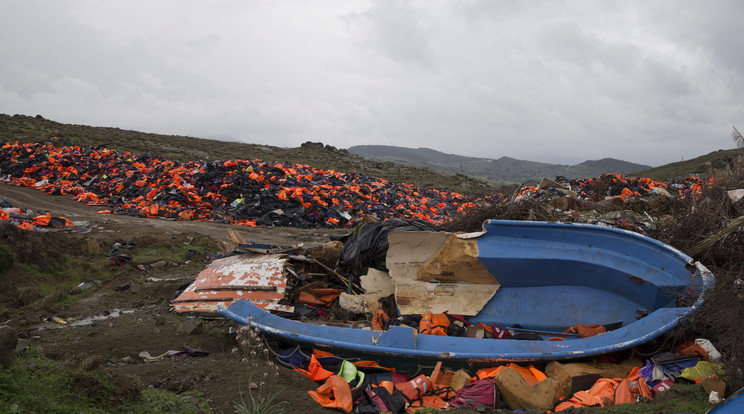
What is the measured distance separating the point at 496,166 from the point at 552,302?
96.9 metres

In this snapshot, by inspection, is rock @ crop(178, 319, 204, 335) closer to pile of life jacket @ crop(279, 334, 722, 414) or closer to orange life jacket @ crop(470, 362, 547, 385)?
pile of life jacket @ crop(279, 334, 722, 414)

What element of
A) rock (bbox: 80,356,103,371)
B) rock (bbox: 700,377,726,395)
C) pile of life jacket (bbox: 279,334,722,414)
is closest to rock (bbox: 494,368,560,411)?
pile of life jacket (bbox: 279,334,722,414)

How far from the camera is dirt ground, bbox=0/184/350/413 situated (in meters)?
3.10

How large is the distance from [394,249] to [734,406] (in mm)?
3136

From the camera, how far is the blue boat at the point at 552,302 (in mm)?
3523

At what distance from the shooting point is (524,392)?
3.03 m

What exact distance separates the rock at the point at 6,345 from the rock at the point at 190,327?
6.35 ft

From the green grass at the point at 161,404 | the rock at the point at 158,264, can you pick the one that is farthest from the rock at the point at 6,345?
the rock at the point at 158,264

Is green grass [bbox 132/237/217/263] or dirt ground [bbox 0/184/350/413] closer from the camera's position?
dirt ground [bbox 0/184/350/413]

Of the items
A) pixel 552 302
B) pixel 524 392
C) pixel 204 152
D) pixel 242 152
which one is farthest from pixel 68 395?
pixel 242 152

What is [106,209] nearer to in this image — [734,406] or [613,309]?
[613,309]

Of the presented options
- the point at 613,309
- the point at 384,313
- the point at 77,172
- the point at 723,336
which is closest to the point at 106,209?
the point at 77,172

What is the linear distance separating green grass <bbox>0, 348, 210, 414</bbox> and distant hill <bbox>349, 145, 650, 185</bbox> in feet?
132

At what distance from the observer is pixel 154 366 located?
343cm
